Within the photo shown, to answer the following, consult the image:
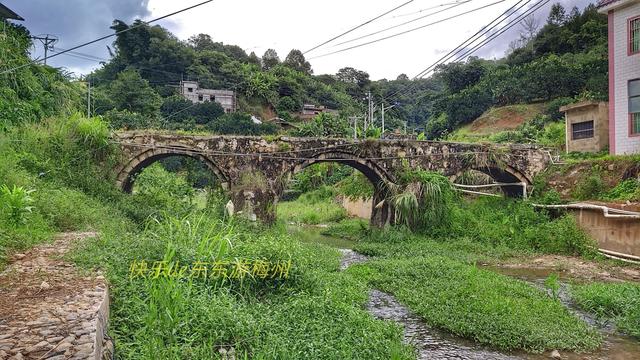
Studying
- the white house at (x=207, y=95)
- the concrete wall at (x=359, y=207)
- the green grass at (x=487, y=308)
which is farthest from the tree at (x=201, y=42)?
the green grass at (x=487, y=308)

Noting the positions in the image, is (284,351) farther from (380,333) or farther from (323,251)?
(323,251)

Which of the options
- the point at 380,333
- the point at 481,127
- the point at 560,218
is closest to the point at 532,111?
the point at 481,127

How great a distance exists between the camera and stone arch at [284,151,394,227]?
14445 mm

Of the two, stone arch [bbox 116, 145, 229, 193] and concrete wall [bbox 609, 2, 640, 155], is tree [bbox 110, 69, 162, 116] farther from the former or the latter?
concrete wall [bbox 609, 2, 640, 155]

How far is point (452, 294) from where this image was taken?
733cm

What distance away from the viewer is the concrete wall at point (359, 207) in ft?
69.7

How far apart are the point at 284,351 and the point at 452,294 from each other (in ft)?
14.1

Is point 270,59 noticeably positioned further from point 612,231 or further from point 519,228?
point 612,231

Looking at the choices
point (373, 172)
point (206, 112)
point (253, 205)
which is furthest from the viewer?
point (206, 112)

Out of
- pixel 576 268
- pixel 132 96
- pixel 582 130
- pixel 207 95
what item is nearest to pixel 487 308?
pixel 576 268

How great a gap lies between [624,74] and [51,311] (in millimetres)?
18356

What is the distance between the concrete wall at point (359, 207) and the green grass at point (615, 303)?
→ 1285 cm

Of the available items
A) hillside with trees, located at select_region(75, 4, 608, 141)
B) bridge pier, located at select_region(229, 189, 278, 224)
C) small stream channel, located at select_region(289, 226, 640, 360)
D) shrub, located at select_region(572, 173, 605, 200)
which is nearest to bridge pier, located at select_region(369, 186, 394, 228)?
bridge pier, located at select_region(229, 189, 278, 224)

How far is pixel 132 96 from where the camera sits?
109 feet
